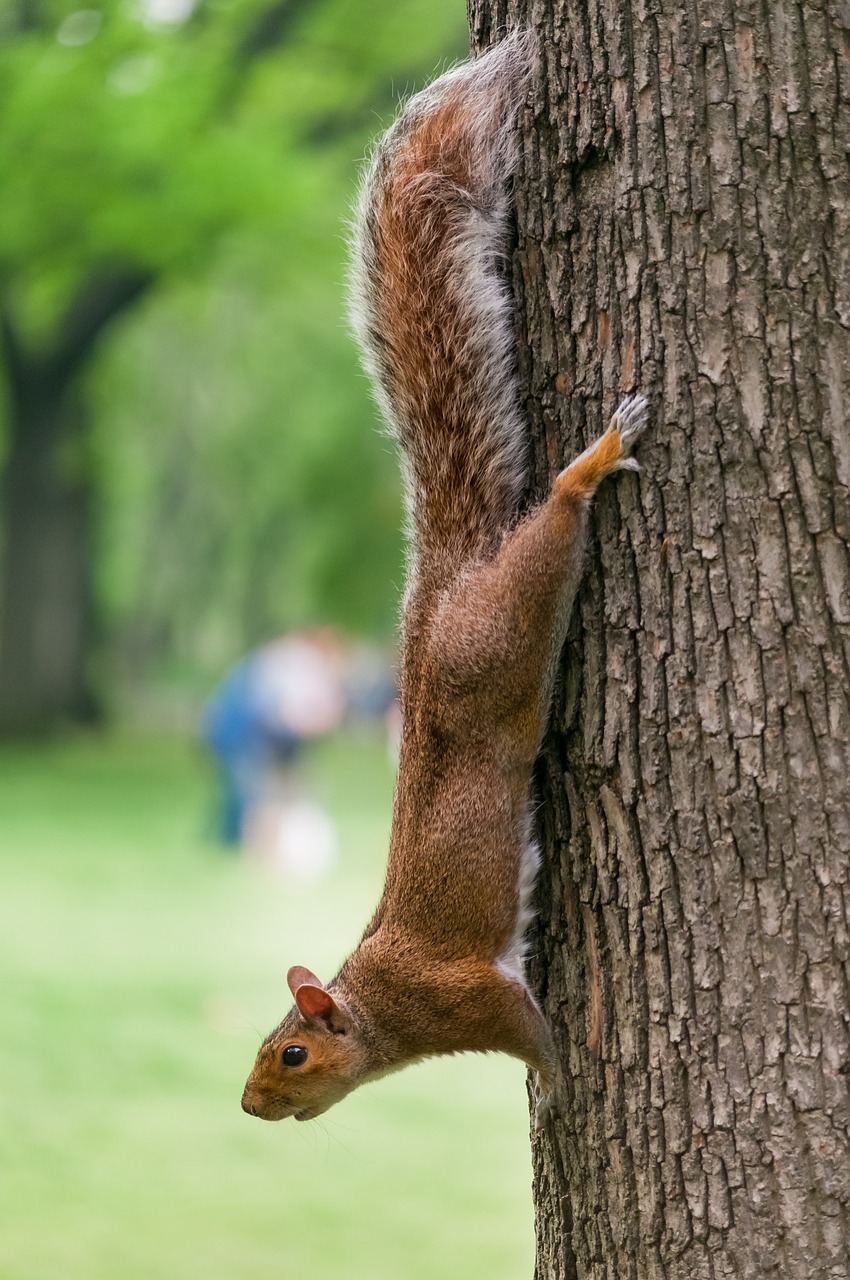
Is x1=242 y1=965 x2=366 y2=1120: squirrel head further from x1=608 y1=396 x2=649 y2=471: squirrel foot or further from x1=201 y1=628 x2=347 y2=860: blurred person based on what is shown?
x1=201 y1=628 x2=347 y2=860: blurred person

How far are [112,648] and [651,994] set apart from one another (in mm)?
12002

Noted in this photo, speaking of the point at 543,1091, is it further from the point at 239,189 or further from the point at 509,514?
the point at 239,189

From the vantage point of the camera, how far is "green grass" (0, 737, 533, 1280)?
3.95 m

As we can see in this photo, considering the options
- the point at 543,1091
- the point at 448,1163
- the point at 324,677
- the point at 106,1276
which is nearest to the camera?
the point at 543,1091

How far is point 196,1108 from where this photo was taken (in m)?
5.02

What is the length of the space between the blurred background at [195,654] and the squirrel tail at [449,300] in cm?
20

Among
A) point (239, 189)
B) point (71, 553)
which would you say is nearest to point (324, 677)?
point (239, 189)

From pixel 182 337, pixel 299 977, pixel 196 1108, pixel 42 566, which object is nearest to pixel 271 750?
pixel 196 1108

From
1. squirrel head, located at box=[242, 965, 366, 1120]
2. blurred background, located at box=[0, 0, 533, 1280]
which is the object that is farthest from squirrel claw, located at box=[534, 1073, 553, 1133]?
blurred background, located at box=[0, 0, 533, 1280]

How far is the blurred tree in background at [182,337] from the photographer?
339 inches

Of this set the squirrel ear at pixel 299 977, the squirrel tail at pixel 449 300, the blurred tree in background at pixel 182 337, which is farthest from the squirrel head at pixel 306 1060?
the blurred tree in background at pixel 182 337

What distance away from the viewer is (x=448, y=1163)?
4586 millimetres

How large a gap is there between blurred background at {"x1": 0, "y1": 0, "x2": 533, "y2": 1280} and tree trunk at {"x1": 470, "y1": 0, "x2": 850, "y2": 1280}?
474mm

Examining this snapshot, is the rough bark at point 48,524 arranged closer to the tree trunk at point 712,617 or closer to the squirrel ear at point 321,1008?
the squirrel ear at point 321,1008
